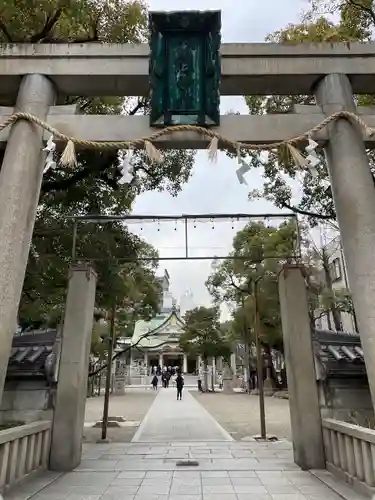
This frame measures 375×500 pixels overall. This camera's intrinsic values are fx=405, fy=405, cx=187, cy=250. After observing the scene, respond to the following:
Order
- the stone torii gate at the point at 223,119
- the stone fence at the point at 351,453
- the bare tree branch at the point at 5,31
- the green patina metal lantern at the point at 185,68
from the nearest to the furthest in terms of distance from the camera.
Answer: the stone torii gate at the point at 223,119
the stone fence at the point at 351,453
the green patina metal lantern at the point at 185,68
the bare tree branch at the point at 5,31

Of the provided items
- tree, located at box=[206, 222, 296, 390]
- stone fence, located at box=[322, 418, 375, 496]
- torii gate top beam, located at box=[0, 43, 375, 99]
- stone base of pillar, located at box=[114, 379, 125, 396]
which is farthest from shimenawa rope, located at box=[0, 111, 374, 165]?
stone base of pillar, located at box=[114, 379, 125, 396]

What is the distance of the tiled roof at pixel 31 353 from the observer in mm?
6414

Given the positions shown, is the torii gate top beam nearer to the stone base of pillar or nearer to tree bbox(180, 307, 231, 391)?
the stone base of pillar

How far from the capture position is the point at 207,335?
3139 cm

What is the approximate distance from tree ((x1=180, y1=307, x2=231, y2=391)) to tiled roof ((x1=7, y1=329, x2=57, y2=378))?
959 inches

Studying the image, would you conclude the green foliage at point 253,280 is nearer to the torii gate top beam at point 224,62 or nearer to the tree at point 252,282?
the tree at point 252,282

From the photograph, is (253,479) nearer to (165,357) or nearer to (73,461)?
(73,461)

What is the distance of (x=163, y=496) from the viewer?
15.4 ft

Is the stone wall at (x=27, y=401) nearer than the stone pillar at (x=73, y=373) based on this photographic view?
No

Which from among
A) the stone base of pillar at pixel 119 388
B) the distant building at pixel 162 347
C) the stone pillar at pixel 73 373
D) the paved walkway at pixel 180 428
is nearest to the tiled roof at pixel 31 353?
the stone pillar at pixel 73 373

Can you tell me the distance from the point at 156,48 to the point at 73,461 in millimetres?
5931

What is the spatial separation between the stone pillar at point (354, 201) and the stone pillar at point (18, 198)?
A: 11.4 feet

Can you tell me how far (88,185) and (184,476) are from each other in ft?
21.3

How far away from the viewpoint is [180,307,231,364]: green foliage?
31.0m
